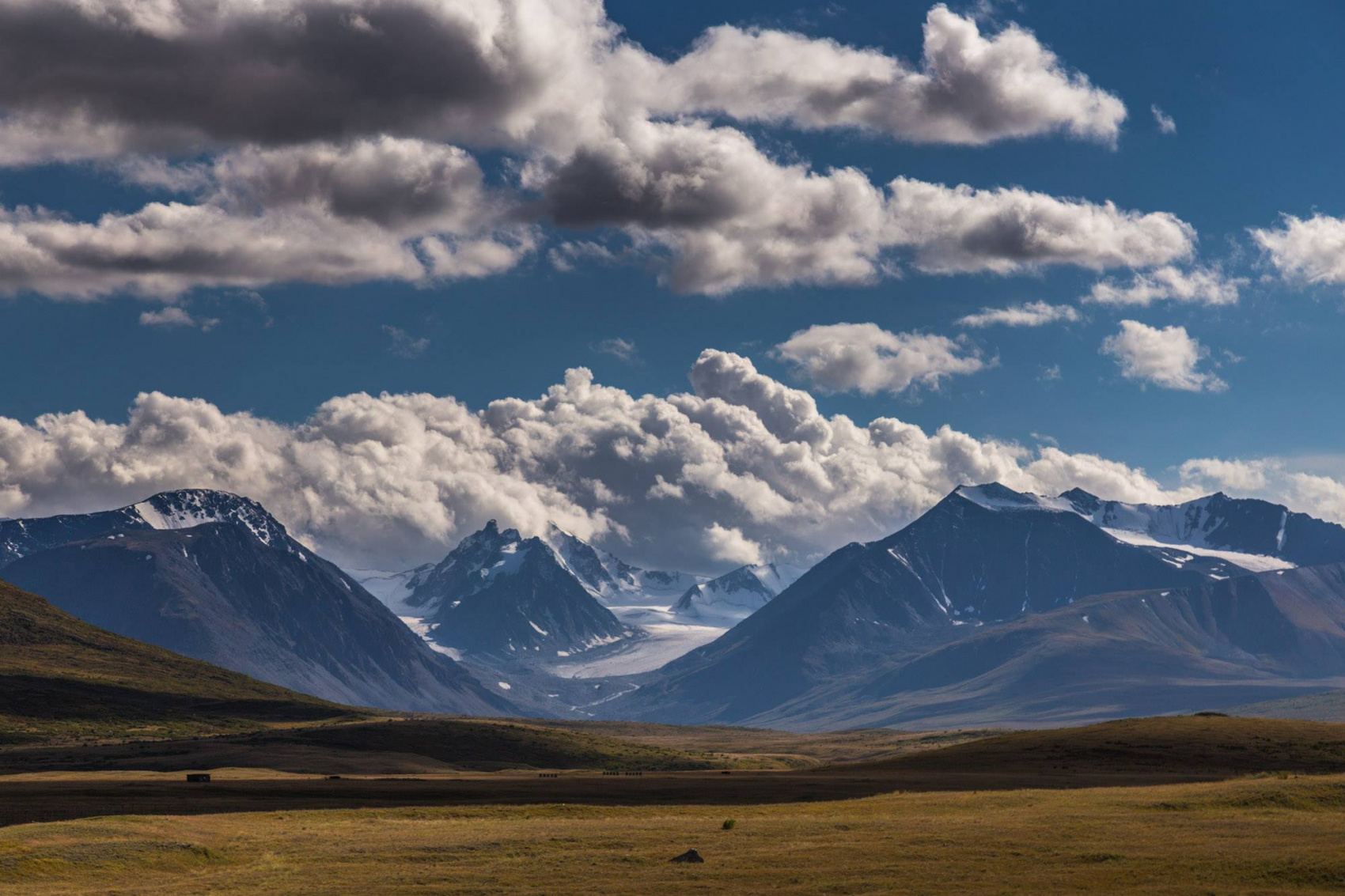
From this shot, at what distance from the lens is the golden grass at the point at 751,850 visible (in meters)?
64.4

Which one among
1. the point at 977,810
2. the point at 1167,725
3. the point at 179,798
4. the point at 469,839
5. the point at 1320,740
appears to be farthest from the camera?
the point at 1167,725

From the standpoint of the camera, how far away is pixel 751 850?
7569 cm

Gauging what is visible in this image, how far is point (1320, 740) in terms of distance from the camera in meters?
158

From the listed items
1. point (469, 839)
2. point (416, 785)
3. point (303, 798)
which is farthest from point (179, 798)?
point (469, 839)

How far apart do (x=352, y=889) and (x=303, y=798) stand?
59.0 metres

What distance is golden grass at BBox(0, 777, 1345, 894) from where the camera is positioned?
64.4m

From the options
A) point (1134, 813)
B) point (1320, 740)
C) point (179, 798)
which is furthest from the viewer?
point (1320, 740)

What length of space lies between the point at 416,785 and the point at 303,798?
22079 millimetres

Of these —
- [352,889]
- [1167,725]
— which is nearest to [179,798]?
[352,889]

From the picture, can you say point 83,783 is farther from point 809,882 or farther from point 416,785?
point 809,882

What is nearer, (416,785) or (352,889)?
(352,889)

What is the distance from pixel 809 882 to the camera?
64000mm

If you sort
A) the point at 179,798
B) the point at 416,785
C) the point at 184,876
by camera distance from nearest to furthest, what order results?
1. the point at 184,876
2. the point at 179,798
3. the point at 416,785

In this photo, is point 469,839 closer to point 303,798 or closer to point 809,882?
point 809,882
